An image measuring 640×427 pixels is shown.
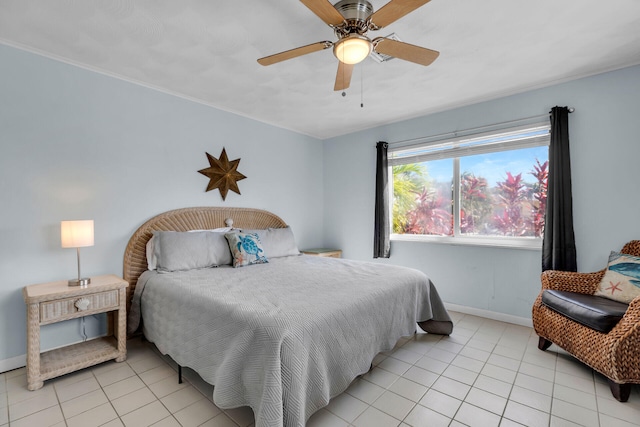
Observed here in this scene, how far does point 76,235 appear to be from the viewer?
220cm

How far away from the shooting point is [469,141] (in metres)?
3.46

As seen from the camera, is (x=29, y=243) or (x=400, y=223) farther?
(x=400, y=223)

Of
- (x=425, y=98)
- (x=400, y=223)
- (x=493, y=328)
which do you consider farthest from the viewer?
(x=400, y=223)

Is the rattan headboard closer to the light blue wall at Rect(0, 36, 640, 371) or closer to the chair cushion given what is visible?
the light blue wall at Rect(0, 36, 640, 371)

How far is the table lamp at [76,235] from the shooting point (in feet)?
7.16

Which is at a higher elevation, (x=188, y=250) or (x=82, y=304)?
(x=188, y=250)

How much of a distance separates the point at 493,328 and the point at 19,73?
4.81 metres

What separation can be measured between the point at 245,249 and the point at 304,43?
77.6 inches

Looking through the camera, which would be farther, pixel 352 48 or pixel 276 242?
pixel 276 242

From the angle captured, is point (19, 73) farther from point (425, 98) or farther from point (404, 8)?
point (425, 98)

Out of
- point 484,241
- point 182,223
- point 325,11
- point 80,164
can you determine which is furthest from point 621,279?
point 80,164

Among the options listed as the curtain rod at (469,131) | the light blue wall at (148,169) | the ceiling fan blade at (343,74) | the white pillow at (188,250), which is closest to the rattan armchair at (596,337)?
the light blue wall at (148,169)

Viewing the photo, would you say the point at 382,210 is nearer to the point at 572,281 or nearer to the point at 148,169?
the point at 572,281

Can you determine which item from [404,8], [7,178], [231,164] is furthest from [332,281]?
[7,178]
